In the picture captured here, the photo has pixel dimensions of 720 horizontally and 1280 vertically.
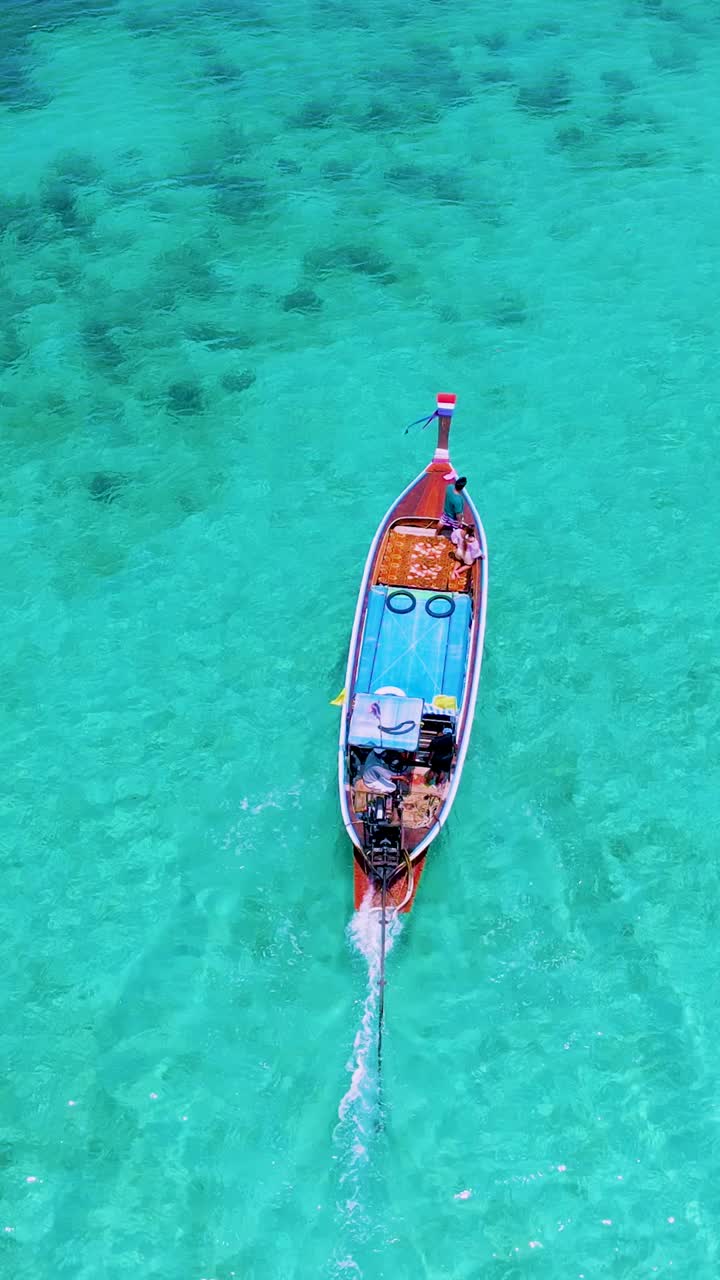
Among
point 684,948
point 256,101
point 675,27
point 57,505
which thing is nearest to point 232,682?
point 57,505

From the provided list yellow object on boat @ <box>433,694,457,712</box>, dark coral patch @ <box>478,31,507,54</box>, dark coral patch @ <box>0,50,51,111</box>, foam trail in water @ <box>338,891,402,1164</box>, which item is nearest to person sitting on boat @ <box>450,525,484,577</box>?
yellow object on boat @ <box>433,694,457,712</box>

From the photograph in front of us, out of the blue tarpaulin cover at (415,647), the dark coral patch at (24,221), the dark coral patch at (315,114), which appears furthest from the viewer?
the dark coral patch at (315,114)

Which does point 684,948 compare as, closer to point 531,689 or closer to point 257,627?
point 531,689

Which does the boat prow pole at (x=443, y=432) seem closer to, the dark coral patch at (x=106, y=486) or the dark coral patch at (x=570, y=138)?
the dark coral patch at (x=106, y=486)

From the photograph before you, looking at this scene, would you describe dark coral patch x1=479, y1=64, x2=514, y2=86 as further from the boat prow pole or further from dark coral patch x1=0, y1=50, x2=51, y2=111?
the boat prow pole

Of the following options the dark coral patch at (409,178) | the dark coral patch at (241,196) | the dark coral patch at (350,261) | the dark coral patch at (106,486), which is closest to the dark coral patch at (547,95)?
the dark coral patch at (409,178)

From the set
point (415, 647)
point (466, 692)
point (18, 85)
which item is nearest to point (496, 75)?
point (18, 85)

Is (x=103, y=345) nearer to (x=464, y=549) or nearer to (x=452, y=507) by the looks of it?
(x=452, y=507)
